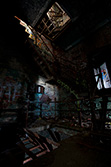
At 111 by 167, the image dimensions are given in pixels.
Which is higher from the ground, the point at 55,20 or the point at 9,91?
the point at 55,20

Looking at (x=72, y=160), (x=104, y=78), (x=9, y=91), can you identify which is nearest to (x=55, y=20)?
(x=104, y=78)

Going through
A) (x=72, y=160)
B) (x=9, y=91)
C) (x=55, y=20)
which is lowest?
(x=72, y=160)

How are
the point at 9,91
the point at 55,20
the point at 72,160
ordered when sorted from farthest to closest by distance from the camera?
the point at 55,20 < the point at 9,91 < the point at 72,160

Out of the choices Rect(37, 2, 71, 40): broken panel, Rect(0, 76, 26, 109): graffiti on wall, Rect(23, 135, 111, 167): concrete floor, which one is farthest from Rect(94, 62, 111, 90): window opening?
Rect(0, 76, 26, 109): graffiti on wall

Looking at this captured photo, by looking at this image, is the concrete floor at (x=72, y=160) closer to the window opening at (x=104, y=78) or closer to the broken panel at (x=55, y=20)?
the window opening at (x=104, y=78)

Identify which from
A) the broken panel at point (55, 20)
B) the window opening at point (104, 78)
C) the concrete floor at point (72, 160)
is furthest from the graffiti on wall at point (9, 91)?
the broken panel at point (55, 20)

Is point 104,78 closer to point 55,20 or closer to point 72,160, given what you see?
point 72,160

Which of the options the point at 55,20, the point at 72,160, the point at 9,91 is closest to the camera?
the point at 72,160

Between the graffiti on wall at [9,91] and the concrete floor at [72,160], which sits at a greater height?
the graffiti on wall at [9,91]

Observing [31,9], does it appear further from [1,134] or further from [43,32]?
[43,32]

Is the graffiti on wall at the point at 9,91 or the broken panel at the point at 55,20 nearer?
the graffiti on wall at the point at 9,91

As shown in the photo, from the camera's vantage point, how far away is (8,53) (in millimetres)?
5473

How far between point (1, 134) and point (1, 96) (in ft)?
6.96

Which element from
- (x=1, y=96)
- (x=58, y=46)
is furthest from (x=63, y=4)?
(x=1, y=96)
